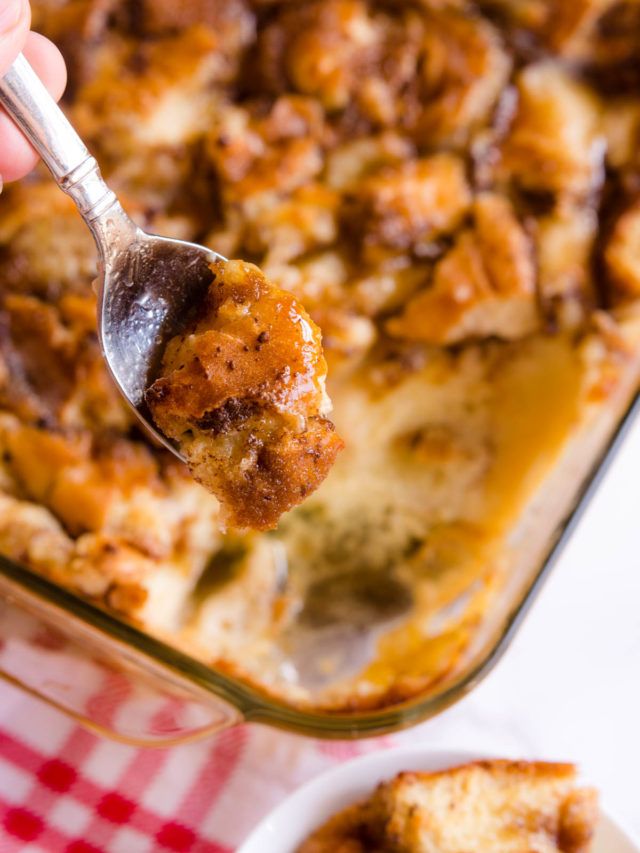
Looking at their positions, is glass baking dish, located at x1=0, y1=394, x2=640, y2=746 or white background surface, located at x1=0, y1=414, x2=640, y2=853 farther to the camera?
white background surface, located at x1=0, y1=414, x2=640, y2=853

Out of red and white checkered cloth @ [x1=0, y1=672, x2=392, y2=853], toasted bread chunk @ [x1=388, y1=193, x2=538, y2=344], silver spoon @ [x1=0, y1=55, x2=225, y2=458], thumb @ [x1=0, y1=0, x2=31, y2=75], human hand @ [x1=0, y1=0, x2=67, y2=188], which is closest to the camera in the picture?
thumb @ [x1=0, y1=0, x2=31, y2=75]

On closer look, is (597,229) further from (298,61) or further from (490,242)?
(298,61)

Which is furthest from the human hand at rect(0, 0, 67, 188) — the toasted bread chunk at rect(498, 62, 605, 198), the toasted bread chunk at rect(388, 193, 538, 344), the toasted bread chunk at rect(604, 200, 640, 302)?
the toasted bread chunk at rect(604, 200, 640, 302)

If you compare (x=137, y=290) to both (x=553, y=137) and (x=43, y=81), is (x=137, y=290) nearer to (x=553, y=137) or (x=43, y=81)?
(x=43, y=81)

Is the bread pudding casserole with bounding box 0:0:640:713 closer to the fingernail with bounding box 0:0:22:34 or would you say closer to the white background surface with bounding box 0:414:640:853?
the white background surface with bounding box 0:414:640:853

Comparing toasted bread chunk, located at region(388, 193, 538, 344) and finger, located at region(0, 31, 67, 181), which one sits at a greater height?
toasted bread chunk, located at region(388, 193, 538, 344)

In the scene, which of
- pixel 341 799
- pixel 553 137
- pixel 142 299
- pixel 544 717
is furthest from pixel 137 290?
pixel 544 717

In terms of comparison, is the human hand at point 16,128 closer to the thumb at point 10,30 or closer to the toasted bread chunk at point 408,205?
the thumb at point 10,30
